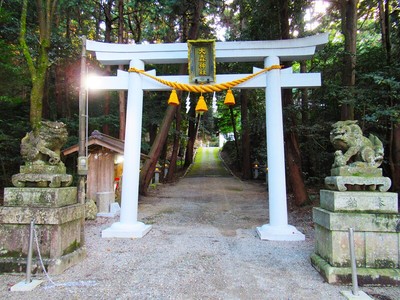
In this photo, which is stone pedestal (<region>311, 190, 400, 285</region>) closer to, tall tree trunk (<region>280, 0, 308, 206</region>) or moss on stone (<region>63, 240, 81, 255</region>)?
moss on stone (<region>63, 240, 81, 255</region>)

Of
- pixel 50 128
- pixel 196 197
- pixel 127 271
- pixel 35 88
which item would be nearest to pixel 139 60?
pixel 50 128

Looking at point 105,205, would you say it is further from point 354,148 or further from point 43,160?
point 354,148

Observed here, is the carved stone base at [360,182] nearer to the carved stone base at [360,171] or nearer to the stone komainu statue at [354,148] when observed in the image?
the carved stone base at [360,171]

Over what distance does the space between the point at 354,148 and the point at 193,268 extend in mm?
3231

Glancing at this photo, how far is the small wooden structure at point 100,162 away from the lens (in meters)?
8.41

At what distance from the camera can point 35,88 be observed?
8195mm

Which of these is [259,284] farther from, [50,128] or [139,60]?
[139,60]

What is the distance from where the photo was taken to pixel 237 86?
21.7 feet

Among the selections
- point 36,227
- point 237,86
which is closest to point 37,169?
point 36,227

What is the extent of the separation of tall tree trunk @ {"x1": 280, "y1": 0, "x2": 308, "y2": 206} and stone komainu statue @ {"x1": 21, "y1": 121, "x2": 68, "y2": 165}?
6.70m

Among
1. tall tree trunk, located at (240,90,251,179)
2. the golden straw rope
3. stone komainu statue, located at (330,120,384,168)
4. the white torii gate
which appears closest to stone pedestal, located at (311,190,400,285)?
stone komainu statue, located at (330,120,384,168)

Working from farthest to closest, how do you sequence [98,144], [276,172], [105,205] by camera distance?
[105,205] < [98,144] < [276,172]

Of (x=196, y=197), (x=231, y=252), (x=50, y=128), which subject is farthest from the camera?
(x=196, y=197)

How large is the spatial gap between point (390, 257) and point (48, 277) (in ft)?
15.9
